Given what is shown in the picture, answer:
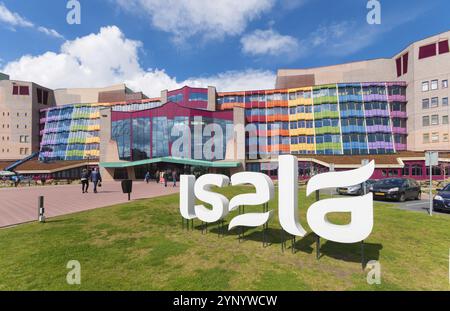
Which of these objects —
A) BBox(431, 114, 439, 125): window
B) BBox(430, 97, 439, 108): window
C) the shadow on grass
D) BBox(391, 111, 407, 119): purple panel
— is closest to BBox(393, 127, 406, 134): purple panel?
BBox(391, 111, 407, 119): purple panel

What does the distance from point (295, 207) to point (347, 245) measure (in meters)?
2.24

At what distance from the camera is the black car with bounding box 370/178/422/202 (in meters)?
15.8

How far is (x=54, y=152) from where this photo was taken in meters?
59.5

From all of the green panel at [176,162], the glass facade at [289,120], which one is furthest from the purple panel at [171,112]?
the green panel at [176,162]

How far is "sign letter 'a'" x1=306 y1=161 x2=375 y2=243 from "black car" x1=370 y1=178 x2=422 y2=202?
1315 cm

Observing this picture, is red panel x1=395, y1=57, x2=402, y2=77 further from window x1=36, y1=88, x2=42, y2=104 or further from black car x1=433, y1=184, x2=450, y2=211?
window x1=36, y1=88, x2=42, y2=104

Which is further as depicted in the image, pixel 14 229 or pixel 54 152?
pixel 54 152

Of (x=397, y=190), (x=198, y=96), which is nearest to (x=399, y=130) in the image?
(x=397, y=190)

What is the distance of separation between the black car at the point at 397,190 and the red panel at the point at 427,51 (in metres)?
40.8

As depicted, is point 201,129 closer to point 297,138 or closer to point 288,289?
point 297,138

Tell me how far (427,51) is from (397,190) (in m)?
43.7

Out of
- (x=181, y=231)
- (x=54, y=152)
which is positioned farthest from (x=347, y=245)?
(x=54, y=152)

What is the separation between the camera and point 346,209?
5473mm

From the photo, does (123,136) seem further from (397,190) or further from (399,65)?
(399,65)
